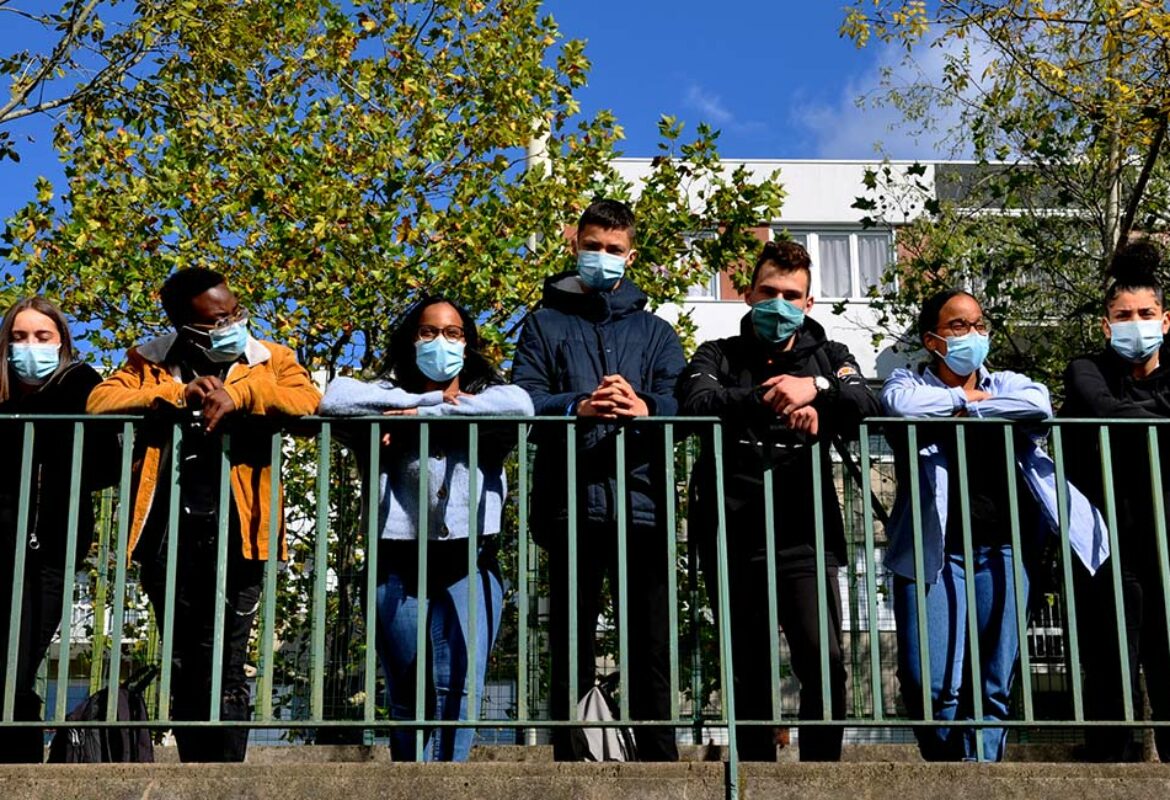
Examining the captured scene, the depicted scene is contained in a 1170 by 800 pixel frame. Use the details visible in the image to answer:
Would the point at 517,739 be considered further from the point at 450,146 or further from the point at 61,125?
the point at 61,125

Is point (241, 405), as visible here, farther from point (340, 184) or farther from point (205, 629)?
point (340, 184)

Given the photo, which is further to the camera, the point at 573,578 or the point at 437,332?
the point at 437,332

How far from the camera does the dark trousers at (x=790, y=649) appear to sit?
5.43 m

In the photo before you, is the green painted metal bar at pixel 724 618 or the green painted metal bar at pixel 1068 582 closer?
the green painted metal bar at pixel 724 618

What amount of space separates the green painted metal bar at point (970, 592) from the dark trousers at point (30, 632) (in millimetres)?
3204

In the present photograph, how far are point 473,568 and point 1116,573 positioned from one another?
2246 millimetres

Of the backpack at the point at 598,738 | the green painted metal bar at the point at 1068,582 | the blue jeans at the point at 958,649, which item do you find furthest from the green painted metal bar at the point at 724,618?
the green painted metal bar at the point at 1068,582

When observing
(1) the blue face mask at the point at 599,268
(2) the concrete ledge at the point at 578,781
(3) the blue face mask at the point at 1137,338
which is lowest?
(2) the concrete ledge at the point at 578,781

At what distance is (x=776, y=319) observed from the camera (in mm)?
5824

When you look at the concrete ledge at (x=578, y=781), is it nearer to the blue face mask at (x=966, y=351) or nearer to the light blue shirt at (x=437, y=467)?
the light blue shirt at (x=437, y=467)

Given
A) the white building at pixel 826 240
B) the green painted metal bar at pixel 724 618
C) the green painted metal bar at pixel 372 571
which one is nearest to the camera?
the green painted metal bar at pixel 724 618

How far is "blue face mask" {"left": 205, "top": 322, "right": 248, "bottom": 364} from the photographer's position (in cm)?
575

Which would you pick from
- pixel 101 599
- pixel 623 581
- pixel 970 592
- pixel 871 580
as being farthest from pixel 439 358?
pixel 970 592

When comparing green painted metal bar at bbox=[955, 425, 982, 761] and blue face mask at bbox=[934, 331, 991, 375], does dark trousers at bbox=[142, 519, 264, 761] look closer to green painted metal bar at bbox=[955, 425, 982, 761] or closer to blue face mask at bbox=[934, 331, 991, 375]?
green painted metal bar at bbox=[955, 425, 982, 761]
